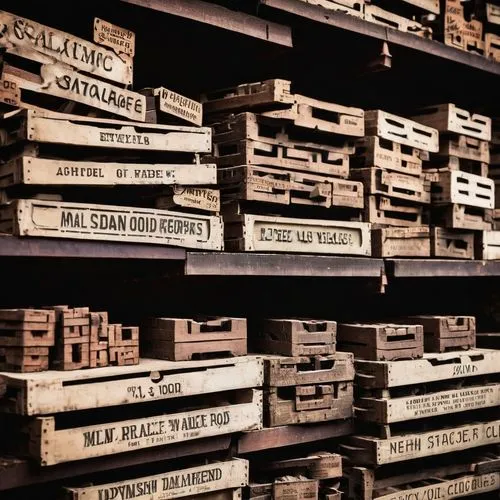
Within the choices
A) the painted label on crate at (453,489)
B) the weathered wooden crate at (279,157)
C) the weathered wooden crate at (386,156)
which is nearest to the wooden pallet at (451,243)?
the weathered wooden crate at (386,156)

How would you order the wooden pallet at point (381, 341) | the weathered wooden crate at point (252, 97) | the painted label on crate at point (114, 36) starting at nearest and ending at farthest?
the painted label on crate at point (114, 36)
the weathered wooden crate at point (252, 97)
the wooden pallet at point (381, 341)

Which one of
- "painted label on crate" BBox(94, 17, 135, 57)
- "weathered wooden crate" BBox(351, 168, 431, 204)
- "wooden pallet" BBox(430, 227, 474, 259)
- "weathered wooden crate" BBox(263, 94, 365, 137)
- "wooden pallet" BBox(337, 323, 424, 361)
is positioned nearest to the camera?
"painted label on crate" BBox(94, 17, 135, 57)

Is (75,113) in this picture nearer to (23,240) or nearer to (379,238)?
(23,240)

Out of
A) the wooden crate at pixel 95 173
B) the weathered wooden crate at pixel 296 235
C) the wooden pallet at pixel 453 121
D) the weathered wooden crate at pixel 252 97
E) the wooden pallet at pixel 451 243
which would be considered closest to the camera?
the wooden crate at pixel 95 173

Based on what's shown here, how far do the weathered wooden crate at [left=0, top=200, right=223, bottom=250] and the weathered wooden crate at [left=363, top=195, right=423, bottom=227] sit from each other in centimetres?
120

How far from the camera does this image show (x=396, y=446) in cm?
466

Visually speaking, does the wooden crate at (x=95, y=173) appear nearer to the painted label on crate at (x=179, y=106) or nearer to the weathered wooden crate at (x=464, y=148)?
the painted label on crate at (x=179, y=106)

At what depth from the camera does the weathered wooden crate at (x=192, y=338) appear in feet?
13.2

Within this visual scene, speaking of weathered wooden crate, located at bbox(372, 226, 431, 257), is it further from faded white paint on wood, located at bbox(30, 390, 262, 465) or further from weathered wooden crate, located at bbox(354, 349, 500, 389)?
faded white paint on wood, located at bbox(30, 390, 262, 465)

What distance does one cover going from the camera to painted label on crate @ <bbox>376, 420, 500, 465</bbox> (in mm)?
4629

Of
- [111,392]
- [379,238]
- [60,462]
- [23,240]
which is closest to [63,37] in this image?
[23,240]

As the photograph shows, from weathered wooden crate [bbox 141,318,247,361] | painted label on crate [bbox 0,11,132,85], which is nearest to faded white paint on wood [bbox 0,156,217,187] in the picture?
painted label on crate [bbox 0,11,132,85]

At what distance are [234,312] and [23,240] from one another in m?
2.22

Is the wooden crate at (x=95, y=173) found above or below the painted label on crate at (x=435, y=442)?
above
